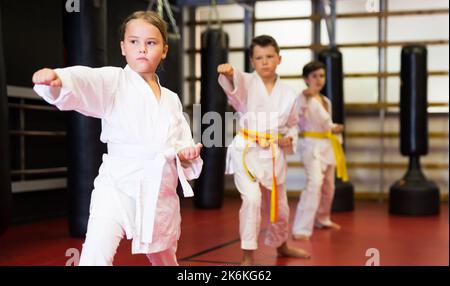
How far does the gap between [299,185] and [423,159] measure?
5.27 ft

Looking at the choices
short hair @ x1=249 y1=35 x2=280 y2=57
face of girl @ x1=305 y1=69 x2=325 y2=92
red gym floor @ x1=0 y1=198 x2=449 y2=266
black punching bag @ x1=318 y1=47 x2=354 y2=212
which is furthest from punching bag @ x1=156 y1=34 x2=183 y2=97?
black punching bag @ x1=318 y1=47 x2=354 y2=212

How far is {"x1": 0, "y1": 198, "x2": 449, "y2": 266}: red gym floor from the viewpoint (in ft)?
13.0

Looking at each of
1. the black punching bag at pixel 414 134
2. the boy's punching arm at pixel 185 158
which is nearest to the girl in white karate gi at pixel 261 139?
the boy's punching arm at pixel 185 158

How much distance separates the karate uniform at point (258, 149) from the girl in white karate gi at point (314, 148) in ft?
4.63

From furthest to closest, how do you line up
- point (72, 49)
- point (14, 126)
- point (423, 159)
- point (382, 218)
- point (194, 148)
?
1. point (423, 159)
2. point (382, 218)
3. point (14, 126)
4. point (72, 49)
5. point (194, 148)

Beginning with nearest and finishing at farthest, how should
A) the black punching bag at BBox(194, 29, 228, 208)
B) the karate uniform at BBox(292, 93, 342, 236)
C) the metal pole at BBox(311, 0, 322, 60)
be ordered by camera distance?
the karate uniform at BBox(292, 93, 342, 236), the black punching bag at BBox(194, 29, 228, 208), the metal pole at BBox(311, 0, 322, 60)

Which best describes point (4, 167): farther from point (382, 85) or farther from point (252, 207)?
point (382, 85)

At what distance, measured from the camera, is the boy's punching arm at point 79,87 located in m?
1.77

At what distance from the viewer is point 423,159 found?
8.30 meters

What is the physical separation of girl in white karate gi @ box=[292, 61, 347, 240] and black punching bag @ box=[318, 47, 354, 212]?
55.5 inches

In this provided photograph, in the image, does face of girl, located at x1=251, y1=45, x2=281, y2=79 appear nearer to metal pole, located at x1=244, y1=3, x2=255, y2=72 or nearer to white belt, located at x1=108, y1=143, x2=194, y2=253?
white belt, located at x1=108, y1=143, x2=194, y2=253

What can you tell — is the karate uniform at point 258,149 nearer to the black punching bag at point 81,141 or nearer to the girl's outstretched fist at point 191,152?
A: the girl's outstretched fist at point 191,152

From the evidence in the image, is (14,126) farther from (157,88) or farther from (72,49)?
(157,88)
